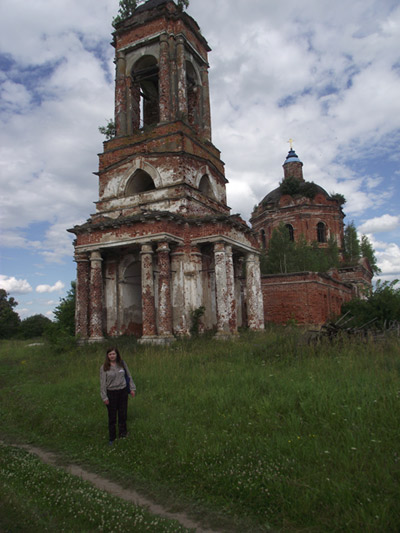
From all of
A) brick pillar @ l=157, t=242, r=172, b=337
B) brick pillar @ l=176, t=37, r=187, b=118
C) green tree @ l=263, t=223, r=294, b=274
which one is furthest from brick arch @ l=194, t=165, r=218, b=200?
green tree @ l=263, t=223, r=294, b=274

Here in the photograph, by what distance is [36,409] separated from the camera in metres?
7.55

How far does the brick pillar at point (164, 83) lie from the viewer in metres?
16.3

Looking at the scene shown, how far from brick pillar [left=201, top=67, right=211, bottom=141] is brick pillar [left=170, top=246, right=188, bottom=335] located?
21.5ft

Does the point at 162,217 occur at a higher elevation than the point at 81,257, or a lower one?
higher

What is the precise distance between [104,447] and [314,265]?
26.7 m

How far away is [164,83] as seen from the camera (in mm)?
16453

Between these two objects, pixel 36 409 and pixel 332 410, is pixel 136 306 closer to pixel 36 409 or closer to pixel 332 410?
pixel 36 409

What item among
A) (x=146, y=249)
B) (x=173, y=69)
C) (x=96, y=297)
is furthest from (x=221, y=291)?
(x=173, y=69)

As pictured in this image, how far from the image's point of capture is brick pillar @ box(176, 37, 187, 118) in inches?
643

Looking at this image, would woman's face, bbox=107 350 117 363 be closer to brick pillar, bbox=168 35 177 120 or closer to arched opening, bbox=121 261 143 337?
arched opening, bbox=121 261 143 337

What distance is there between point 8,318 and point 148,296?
98.1 feet

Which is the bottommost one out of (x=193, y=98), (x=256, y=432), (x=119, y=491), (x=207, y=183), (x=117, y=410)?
(x=119, y=491)

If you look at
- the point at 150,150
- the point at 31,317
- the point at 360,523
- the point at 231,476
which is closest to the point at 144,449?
the point at 231,476

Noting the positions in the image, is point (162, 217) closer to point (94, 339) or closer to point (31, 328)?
point (94, 339)
